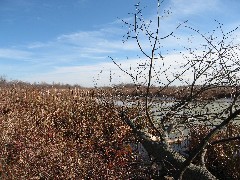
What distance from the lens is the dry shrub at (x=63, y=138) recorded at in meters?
6.37

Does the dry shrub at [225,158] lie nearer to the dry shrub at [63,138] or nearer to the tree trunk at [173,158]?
the tree trunk at [173,158]

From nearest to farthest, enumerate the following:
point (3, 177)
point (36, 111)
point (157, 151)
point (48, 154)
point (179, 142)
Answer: point (157, 151)
point (3, 177)
point (48, 154)
point (179, 142)
point (36, 111)

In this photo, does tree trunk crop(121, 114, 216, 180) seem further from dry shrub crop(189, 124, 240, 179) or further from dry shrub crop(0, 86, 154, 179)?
dry shrub crop(189, 124, 240, 179)

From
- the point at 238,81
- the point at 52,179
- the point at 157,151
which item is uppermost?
the point at 238,81

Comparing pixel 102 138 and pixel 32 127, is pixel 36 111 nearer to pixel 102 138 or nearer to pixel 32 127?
pixel 32 127

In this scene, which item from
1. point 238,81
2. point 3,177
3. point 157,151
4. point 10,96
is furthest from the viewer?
point 10,96

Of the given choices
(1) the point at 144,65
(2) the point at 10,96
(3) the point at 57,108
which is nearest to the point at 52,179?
(1) the point at 144,65

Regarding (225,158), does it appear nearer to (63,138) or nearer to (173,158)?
(173,158)

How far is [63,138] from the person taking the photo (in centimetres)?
878

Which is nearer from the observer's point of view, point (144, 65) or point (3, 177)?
point (144, 65)

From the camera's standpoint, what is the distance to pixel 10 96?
507 inches

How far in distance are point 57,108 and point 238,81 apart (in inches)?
262

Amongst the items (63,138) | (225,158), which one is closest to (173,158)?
(225,158)

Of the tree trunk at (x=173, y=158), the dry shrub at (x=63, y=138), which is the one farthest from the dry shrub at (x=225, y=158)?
the dry shrub at (x=63, y=138)
